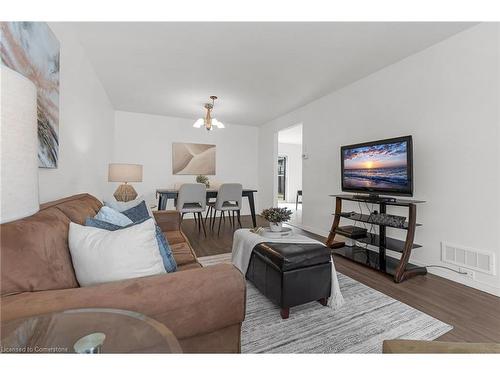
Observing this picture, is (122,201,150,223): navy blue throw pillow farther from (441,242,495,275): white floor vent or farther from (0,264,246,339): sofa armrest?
(441,242,495,275): white floor vent

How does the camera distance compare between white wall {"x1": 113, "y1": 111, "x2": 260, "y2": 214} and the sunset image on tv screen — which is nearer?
the sunset image on tv screen

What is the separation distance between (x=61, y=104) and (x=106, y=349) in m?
2.06

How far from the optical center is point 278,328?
156cm

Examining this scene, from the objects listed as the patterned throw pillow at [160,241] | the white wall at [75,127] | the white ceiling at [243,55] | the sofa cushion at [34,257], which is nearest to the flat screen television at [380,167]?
the white ceiling at [243,55]

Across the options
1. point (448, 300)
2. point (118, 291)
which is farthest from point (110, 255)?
point (448, 300)

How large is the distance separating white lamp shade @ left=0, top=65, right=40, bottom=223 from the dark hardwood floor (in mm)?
2138

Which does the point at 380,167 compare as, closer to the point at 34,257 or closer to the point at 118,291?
the point at 118,291

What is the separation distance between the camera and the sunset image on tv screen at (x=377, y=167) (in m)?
2.46

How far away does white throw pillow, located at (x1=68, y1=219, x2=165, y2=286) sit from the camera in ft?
2.94

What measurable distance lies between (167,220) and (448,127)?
3.04m

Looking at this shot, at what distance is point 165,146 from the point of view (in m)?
5.34

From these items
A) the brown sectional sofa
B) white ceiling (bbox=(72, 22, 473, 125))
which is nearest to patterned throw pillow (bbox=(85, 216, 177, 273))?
the brown sectional sofa
